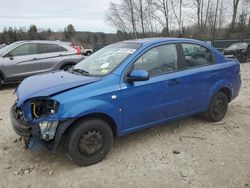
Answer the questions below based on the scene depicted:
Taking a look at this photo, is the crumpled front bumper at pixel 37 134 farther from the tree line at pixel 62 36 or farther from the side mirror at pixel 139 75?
the tree line at pixel 62 36

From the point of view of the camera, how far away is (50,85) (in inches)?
144

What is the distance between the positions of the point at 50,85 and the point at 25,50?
6218 mm

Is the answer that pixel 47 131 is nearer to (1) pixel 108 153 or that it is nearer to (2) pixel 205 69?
(1) pixel 108 153

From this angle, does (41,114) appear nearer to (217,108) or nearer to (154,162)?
(154,162)

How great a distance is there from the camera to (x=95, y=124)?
11.8 feet

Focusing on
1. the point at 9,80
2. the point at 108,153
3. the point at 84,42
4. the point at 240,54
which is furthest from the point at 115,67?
the point at 84,42

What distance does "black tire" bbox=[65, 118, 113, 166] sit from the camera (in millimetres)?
3482

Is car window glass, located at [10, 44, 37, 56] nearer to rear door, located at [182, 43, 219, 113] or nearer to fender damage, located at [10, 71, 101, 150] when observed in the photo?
fender damage, located at [10, 71, 101, 150]

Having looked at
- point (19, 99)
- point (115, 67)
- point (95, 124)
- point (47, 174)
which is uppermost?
point (115, 67)

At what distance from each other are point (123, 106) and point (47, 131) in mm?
1082

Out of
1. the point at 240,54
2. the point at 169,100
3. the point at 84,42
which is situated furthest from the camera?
the point at 84,42

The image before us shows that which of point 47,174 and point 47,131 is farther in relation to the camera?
point 47,174

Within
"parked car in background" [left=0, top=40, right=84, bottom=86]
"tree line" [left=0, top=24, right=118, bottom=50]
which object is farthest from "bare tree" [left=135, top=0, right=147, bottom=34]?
"parked car in background" [left=0, top=40, right=84, bottom=86]

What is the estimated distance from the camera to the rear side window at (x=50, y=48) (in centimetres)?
948
